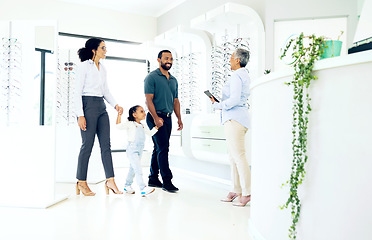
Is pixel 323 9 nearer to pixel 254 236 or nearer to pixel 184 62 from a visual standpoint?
pixel 184 62

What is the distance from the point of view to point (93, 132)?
3604 millimetres

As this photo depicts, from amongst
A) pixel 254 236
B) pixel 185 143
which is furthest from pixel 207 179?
pixel 254 236

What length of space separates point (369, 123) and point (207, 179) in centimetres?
331

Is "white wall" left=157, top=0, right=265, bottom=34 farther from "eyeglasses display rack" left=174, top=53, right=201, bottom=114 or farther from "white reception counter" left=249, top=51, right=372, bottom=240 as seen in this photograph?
"white reception counter" left=249, top=51, right=372, bottom=240

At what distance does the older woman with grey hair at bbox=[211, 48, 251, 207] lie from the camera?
3.19 meters

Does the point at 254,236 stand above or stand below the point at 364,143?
below

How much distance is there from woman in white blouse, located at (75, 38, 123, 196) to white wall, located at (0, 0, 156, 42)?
259 centimetres

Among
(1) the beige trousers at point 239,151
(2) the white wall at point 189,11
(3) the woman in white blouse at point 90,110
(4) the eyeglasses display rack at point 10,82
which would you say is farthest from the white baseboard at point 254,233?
(2) the white wall at point 189,11

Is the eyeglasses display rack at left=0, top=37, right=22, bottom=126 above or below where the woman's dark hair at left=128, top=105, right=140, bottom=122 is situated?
above

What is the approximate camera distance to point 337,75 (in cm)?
154

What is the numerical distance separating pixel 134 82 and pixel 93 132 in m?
3.28

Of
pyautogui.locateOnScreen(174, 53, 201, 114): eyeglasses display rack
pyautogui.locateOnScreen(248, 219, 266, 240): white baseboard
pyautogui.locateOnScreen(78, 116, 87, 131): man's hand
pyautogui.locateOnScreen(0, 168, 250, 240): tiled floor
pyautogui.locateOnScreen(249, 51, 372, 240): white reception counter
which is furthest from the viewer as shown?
pyautogui.locateOnScreen(174, 53, 201, 114): eyeglasses display rack

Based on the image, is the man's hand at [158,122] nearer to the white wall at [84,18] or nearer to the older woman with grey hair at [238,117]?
the older woman with grey hair at [238,117]

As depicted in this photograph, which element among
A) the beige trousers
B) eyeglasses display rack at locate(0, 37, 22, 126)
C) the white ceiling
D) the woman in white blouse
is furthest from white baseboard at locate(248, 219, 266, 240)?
the white ceiling
